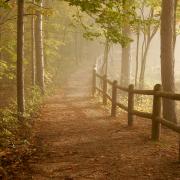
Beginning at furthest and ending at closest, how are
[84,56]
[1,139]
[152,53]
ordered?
[152,53] → [84,56] → [1,139]

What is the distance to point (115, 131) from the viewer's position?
35.1 ft

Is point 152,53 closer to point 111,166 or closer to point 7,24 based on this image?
point 7,24

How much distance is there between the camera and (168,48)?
11812 millimetres

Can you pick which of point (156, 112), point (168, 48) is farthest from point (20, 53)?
point (168, 48)

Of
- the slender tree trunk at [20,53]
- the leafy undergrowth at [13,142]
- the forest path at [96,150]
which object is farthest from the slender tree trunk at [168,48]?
the leafy undergrowth at [13,142]

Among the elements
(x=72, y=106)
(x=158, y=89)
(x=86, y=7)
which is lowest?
(x=72, y=106)

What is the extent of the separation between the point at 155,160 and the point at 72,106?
9410 millimetres

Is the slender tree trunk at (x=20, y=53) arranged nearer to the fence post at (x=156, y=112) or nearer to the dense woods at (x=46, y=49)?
the dense woods at (x=46, y=49)

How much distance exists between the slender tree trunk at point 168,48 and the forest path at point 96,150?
1.49 metres

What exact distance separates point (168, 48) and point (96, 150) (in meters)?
5.34

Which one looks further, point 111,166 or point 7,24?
point 7,24

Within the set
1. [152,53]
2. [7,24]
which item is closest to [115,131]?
[7,24]

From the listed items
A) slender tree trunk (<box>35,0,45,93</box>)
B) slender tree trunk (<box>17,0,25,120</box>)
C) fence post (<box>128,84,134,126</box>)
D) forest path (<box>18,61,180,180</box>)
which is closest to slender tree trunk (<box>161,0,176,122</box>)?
forest path (<box>18,61,180,180</box>)

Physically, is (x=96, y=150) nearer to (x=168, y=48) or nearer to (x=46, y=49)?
(x=168, y=48)
